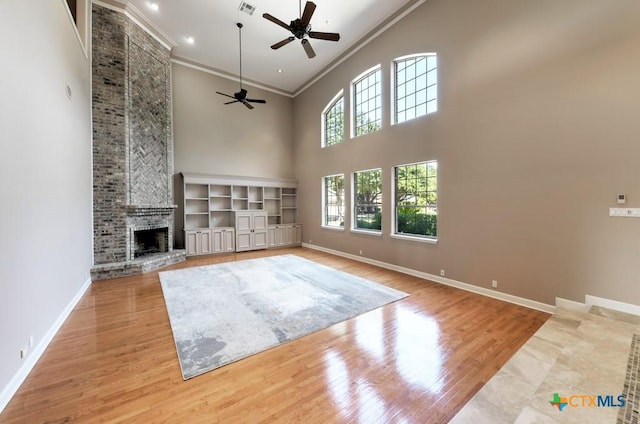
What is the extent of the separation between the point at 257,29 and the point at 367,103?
10.2 feet

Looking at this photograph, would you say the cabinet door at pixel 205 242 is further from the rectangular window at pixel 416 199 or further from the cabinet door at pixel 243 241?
the rectangular window at pixel 416 199

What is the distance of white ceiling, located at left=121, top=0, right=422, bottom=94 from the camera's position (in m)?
5.03

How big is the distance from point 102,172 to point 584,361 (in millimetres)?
7456

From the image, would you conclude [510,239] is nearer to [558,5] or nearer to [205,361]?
[558,5]

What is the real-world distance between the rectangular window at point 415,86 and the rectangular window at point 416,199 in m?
1.09

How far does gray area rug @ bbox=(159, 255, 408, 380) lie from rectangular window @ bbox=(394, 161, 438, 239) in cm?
154

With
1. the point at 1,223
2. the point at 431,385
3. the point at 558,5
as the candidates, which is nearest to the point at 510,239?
the point at 431,385

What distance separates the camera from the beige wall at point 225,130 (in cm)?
704

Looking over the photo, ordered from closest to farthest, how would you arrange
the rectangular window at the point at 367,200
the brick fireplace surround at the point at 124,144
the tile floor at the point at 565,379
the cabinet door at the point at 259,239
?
the tile floor at the point at 565,379 → the brick fireplace surround at the point at 124,144 → the rectangular window at the point at 367,200 → the cabinet door at the point at 259,239

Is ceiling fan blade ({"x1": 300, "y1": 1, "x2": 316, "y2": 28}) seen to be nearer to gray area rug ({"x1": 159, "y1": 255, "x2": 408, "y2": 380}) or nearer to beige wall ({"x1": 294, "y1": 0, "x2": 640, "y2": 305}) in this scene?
beige wall ({"x1": 294, "y1": 0, "x2": 640, "y2": 305})

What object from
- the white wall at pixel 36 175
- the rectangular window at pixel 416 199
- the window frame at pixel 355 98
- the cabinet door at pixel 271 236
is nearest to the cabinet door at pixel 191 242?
the cabinet door at pixel 271 236

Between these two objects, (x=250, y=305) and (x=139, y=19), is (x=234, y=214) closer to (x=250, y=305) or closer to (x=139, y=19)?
(x=250, y=305)

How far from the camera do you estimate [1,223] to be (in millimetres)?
1849

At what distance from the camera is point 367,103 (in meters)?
6.28
